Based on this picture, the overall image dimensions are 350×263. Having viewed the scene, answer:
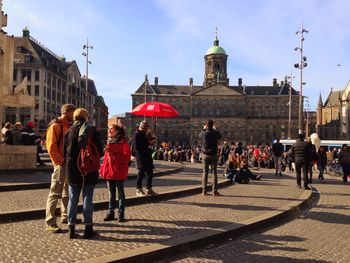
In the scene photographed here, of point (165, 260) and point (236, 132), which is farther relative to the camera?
point (236, 132)

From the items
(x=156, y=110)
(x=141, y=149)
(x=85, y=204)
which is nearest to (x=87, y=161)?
(x=85, y=204)

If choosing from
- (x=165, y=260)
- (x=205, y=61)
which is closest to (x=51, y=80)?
(x=205, y=61)

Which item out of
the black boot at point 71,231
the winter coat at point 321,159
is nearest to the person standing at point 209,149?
the black boot at point 71,231

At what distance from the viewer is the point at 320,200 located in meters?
12.7

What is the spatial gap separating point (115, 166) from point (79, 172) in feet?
4.88

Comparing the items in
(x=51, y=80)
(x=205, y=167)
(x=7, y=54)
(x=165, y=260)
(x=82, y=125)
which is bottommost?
(x=165, y=260)

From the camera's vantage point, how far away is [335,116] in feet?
428

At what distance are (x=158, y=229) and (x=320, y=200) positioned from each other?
6795 millimetres

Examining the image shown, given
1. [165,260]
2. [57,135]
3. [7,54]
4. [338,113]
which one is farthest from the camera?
[338,113]

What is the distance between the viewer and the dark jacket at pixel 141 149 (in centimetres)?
1031

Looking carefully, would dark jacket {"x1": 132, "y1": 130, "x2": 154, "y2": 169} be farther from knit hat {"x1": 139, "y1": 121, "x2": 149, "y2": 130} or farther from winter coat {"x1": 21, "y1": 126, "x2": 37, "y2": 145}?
winter coat {"x1": 21, "y1": 126, "x2": 37, "y2": 145}

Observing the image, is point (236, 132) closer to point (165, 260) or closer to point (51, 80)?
point (51, 80)

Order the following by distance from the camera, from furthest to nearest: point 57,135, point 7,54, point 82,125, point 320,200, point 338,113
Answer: point 338,113 → point 7,54 → point 320,200 → point 57,135 → point 82,125

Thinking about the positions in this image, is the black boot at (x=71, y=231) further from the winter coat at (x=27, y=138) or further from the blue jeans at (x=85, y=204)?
the winter coat at (x=27, y=138)
